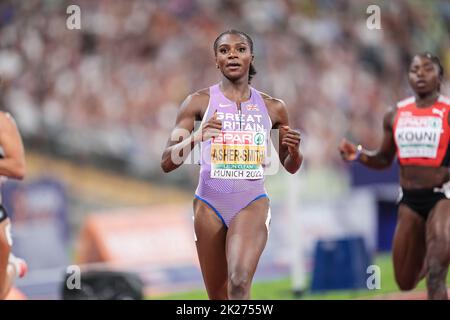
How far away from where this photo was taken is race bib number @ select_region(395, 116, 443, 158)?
845cm

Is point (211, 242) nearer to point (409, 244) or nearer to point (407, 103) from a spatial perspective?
point (409, 244)

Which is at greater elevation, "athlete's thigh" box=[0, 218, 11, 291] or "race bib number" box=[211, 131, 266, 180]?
"race bib number" box=[211, 131, 266, 180]

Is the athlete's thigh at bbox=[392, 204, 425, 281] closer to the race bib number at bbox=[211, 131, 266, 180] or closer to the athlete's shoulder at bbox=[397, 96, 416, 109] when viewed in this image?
the athlete's shoulder at bbox=[397, 96, 416, 109]

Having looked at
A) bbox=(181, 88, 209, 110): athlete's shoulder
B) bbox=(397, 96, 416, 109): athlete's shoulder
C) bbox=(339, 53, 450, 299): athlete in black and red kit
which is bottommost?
bbox=(339, 53, 450, 299): athlete in black and red kit

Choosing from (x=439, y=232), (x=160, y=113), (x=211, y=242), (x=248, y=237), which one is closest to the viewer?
(x=248, y=237)

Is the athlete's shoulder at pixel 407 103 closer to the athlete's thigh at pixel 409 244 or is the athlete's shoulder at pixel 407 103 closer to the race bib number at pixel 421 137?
the race bib number at pixel 421 137

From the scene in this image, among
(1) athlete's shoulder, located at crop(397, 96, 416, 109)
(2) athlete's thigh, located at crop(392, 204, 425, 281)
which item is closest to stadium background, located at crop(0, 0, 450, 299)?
(2) athlete's thigh, located at crop(392, 204, 425, 281)

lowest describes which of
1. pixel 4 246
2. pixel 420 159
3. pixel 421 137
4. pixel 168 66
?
pixel 4 246

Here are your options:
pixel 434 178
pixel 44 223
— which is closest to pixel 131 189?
pixel 44 223

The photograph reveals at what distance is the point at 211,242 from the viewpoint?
6473 millimetres

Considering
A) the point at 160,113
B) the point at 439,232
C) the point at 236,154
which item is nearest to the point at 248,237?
the point at 236,154

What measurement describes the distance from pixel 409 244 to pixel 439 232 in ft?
2.07

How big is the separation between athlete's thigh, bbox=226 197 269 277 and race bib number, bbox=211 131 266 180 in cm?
25

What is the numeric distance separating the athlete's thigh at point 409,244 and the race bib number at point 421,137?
52 cm
